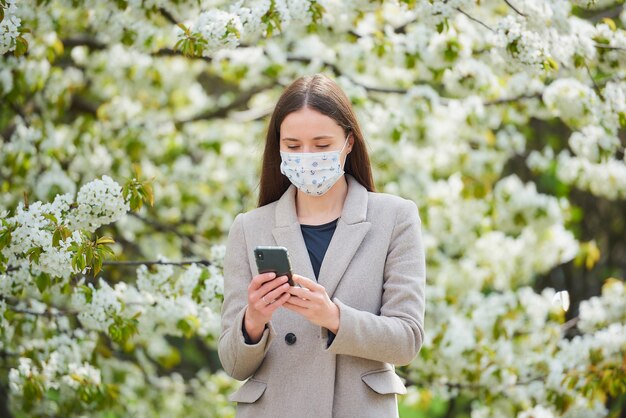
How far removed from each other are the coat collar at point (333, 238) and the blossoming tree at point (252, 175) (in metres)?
0.77

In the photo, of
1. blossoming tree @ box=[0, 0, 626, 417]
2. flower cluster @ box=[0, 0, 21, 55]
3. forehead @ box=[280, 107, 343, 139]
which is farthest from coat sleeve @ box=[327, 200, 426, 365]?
flower cluster @ box=[0, 0, 21, 55]

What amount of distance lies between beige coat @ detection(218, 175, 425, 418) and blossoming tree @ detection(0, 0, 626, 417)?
2.56ft

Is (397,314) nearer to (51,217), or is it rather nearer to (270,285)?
(270,285)

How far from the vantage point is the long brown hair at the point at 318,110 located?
2.45 metres

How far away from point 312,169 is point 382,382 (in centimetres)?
62

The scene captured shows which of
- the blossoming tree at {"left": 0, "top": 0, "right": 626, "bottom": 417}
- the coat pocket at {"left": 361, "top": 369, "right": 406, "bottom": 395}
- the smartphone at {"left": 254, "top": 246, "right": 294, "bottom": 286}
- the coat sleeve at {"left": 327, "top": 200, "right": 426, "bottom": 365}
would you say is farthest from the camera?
the blossoming tree at {"left": 0, "top": 0, "right": 626, "bottom": 417}

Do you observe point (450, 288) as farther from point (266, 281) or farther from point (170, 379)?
point (266, 281)

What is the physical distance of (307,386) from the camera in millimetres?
2322

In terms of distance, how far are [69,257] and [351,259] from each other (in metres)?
1.05

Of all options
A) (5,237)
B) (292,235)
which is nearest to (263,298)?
(292,235)

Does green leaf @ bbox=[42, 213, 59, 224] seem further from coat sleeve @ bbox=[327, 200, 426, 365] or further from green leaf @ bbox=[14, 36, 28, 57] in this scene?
coat sleeve @ bbox=[327, 200, 426, 365]

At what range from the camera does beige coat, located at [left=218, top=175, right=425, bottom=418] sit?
227 centimetres

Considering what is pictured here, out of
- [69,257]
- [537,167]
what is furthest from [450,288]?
[69,257]

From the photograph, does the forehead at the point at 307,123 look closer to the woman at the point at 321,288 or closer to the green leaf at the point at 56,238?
the woman at the point at 321,288
